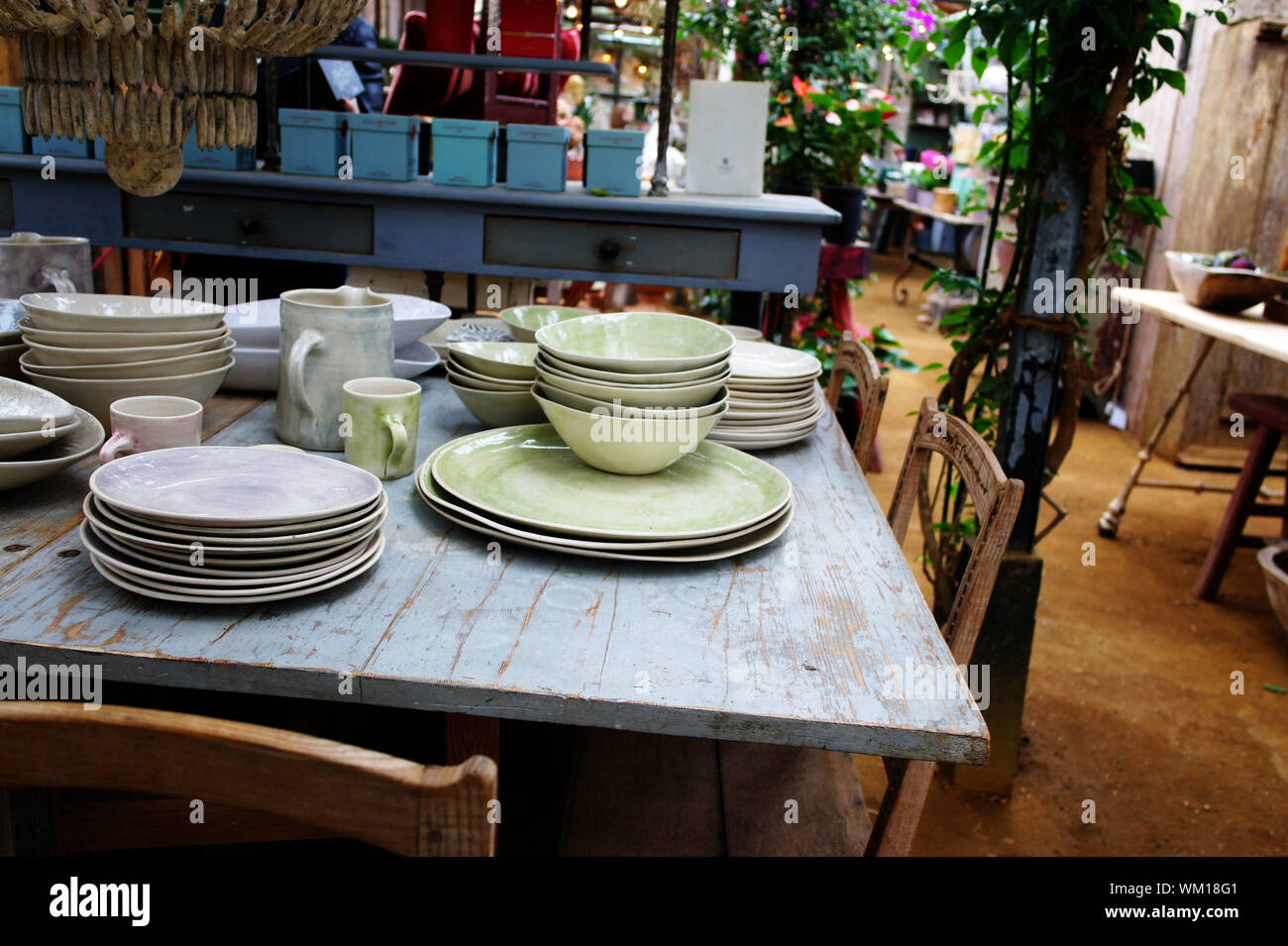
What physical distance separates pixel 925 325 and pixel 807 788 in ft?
22.3

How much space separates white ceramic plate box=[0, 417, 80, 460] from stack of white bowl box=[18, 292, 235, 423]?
0.50ft

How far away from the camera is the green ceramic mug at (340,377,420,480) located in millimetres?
→ 1192

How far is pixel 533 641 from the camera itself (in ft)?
2.98

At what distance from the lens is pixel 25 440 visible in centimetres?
107

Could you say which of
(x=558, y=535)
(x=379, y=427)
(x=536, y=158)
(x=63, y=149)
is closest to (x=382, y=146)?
(x=536, y=158)

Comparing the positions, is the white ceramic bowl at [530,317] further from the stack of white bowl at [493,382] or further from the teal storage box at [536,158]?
the teal storage box at [536,158]

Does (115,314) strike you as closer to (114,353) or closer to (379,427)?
(114,353)

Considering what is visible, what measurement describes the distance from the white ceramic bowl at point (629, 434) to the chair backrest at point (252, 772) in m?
0.64

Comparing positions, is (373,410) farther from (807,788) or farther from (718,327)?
(807,788)

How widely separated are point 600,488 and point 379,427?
0.86 feet

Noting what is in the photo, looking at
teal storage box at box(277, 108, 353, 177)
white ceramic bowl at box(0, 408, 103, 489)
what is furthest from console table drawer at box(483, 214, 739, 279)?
white ceramic bowl at box(0, 408, 103, 489)

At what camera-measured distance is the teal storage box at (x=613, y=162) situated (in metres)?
2.56
